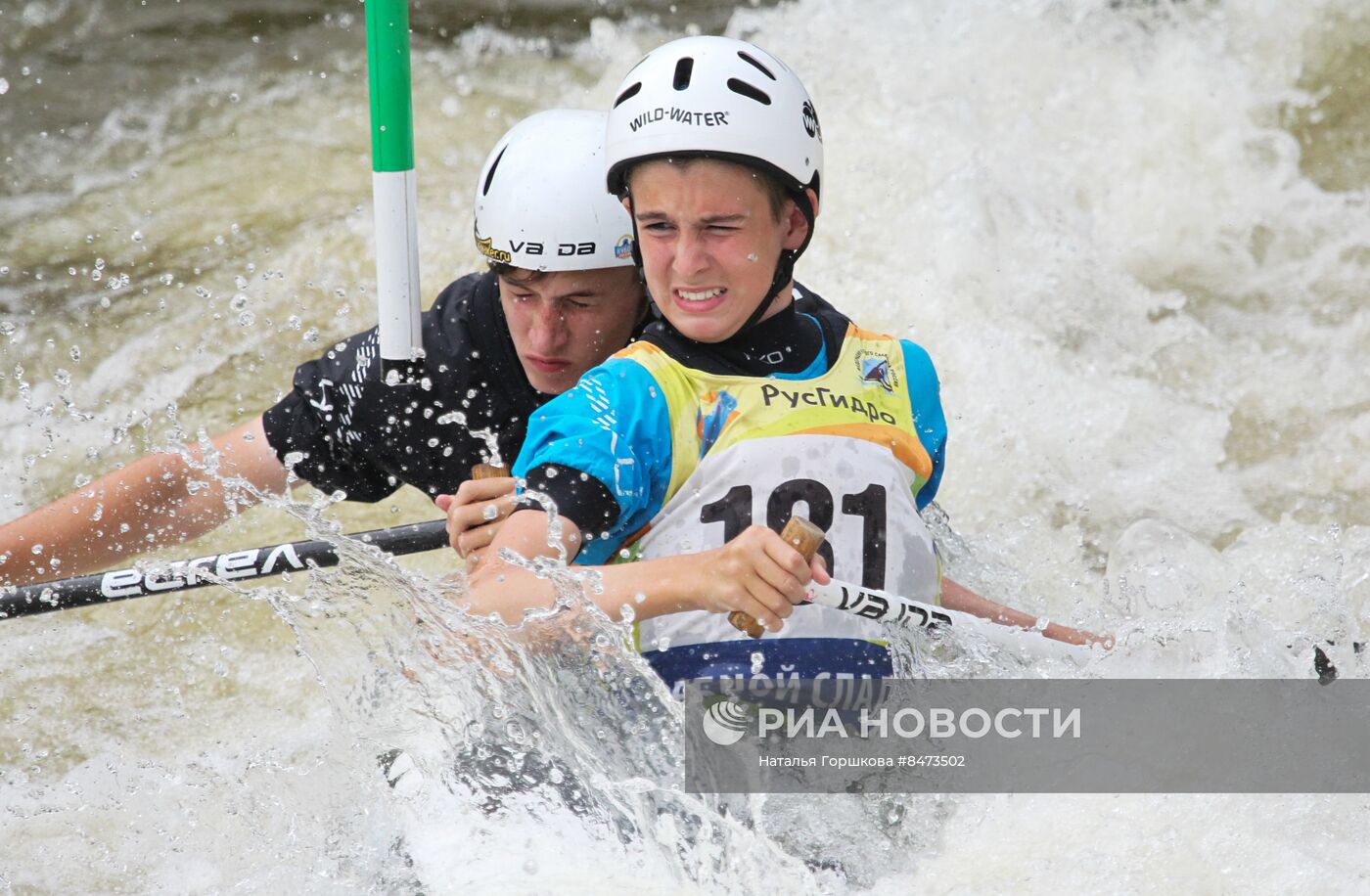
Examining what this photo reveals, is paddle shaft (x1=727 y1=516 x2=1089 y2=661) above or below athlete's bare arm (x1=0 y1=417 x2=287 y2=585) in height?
below

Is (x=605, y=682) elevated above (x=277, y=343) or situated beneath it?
situated beneath

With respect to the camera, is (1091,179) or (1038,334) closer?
(1038,334)

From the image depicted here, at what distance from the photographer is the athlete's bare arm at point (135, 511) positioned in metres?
3.71

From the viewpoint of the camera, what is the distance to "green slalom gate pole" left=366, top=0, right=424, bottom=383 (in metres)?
3.07

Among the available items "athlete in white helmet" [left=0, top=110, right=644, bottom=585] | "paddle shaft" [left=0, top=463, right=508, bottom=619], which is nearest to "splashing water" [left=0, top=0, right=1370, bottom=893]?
"paddle shaft" [left=0, top=463, right=508, bottom=619]

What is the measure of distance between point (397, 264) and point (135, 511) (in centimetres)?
110

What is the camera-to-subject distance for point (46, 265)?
6.80 m

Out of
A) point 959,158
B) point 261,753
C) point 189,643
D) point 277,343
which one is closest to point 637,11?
point 959,158

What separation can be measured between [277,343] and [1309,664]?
4451 millimetres

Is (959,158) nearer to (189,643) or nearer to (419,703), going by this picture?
(189,643)

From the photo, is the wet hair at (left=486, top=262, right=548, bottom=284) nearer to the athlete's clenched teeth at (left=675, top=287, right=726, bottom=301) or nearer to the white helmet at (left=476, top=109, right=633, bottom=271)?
the white helmet at (left=476, top=109, right=633, bottom=271)

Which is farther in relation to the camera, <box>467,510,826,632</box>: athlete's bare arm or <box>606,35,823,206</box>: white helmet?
<box>606,35,823,206</box>: white helmet

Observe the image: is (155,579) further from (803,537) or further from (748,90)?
(803,537)

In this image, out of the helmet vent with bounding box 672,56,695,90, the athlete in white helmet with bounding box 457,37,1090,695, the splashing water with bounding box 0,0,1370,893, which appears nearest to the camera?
the athlete in white helmet with bounding box 457,37,1090,695
